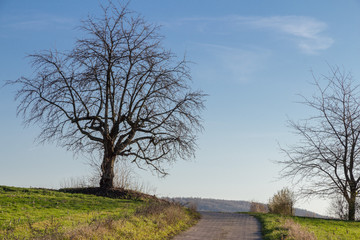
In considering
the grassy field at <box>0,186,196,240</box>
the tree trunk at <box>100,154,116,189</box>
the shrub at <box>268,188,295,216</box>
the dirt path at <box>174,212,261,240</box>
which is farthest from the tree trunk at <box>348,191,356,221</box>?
the tree trunk at <box>100,154,116,189</box>

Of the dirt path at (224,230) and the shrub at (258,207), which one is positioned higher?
the shrub at (258,207)

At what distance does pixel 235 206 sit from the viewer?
65.2m

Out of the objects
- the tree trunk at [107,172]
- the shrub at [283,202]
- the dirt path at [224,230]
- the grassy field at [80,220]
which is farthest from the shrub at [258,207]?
the tree trunk at [107,172]

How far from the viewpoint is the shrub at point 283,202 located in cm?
2453

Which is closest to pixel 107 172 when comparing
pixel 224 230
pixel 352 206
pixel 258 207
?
pixel 258 207

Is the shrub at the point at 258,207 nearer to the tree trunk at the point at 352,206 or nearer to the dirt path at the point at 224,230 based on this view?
the tree trunk at the point at 352,206

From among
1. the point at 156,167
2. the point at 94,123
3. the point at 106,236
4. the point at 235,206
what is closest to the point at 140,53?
the point at 94,123

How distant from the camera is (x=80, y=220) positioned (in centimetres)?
1309

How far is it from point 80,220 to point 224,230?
5.81 metres

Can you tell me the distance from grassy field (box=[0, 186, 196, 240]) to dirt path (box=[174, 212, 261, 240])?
0.58 metres

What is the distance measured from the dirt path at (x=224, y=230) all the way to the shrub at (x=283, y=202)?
5.93m

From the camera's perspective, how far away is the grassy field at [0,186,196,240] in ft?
33.4

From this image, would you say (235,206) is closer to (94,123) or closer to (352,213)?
(352,213)

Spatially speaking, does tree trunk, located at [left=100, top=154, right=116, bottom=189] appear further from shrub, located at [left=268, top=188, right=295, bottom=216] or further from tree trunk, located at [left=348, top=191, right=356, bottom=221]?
tree trunk, located at [left=348, top=191, right=356, bottom=221]
